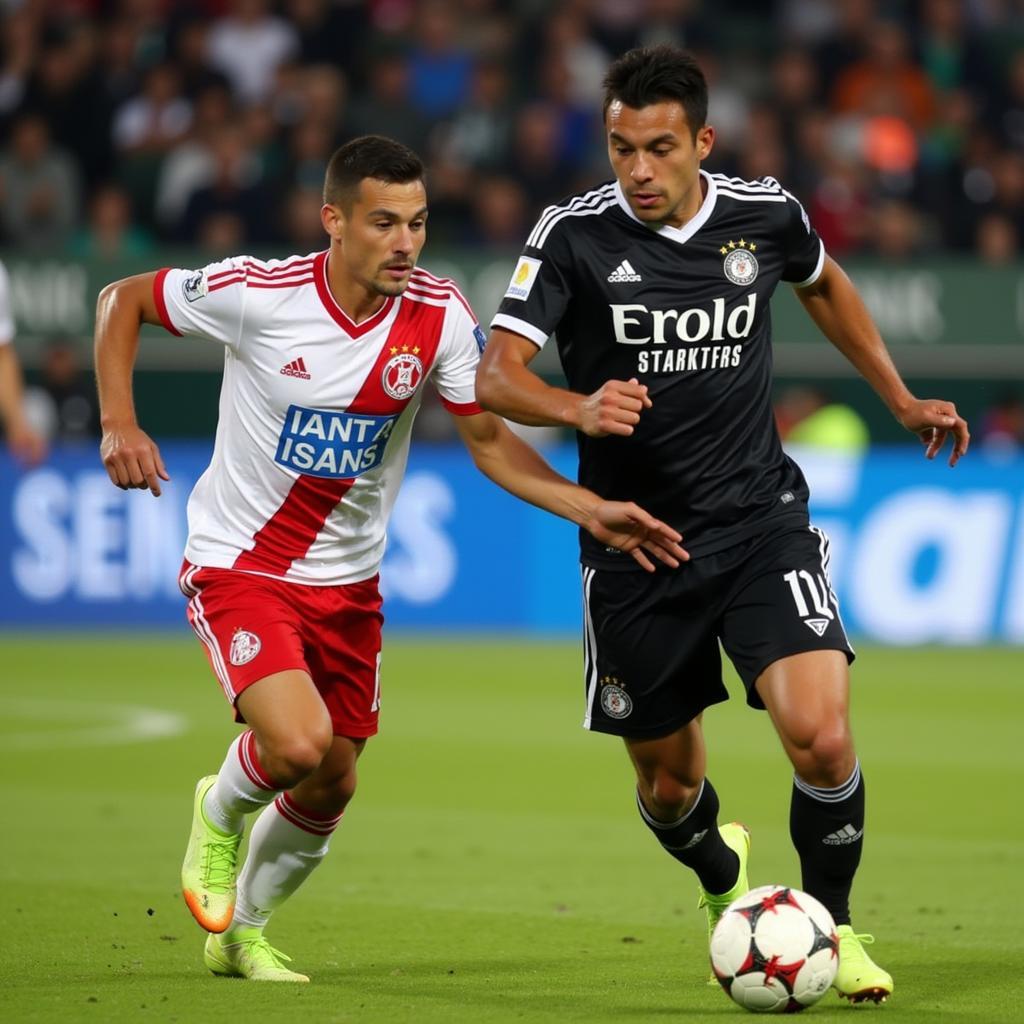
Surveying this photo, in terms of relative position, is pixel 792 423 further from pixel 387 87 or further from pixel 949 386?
pixel 387 87

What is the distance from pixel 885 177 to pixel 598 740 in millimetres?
8585

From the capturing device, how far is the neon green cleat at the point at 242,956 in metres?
6.00

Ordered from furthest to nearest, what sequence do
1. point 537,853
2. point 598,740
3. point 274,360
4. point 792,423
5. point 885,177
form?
1. point 885,177
2. point 792,423
3. point 598,740
4. point 537,853
5. point 274,360

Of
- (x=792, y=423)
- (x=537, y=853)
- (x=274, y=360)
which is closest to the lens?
(x=274, y=360)

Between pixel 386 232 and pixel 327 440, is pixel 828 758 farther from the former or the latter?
pixel 386 232

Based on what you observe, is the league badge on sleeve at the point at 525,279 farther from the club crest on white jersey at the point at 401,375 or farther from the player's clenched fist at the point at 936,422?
the player's clenched fist at the point at 936,422

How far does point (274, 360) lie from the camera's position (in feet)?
20.2

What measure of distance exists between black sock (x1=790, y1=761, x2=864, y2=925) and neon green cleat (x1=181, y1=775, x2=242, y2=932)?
1614 millimetres

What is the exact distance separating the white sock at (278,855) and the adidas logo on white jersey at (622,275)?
5.92 feet

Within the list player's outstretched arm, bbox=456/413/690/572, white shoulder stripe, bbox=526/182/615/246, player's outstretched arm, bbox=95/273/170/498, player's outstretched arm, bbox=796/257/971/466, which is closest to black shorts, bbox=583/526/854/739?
player's outstretched arm, bbox=456/413/690/572

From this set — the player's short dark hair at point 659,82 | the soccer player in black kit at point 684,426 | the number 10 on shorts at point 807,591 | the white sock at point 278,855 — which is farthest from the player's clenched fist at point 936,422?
the white sock at point 278,855

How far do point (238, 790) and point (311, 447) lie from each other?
1.03m

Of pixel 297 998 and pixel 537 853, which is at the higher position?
pixel 297 998

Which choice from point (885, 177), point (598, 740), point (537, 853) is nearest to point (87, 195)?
point (885, 177)
